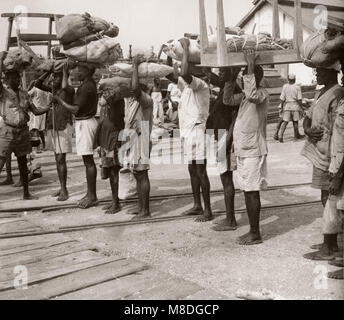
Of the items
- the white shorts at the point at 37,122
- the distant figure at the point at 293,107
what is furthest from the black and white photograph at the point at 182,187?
the distant figure at the point at 293,107

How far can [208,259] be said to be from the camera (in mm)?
5461

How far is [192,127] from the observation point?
23.0 ft

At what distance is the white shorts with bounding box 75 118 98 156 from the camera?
781 cm

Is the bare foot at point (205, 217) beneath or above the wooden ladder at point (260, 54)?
beneath

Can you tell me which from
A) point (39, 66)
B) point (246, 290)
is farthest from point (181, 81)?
point (246, 290)

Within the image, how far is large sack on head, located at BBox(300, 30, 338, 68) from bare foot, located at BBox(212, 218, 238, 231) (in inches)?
86.9

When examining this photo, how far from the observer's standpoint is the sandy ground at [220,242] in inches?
188

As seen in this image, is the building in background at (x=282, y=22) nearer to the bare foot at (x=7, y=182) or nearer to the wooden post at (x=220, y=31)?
the bare foot at (x=7, y=182)

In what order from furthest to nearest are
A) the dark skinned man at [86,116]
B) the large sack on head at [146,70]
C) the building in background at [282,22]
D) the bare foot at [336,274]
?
1. the building in background at [282,22]
2. the dark skinned man at [86,116]
3. the large sack on head at [146,70]
4. the bare foot at [336,274]

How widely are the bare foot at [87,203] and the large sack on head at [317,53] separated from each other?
3877 millimetres

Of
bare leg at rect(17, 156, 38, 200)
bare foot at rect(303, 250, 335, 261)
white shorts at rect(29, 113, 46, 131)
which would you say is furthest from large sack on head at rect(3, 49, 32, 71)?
white shorts at rect(29, 113, 46, 131)

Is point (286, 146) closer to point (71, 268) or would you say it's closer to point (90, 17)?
point (90, 17)

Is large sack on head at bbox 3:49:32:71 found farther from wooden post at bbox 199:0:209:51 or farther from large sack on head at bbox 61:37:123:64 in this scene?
wooden post at bbox 199:0:209:51
